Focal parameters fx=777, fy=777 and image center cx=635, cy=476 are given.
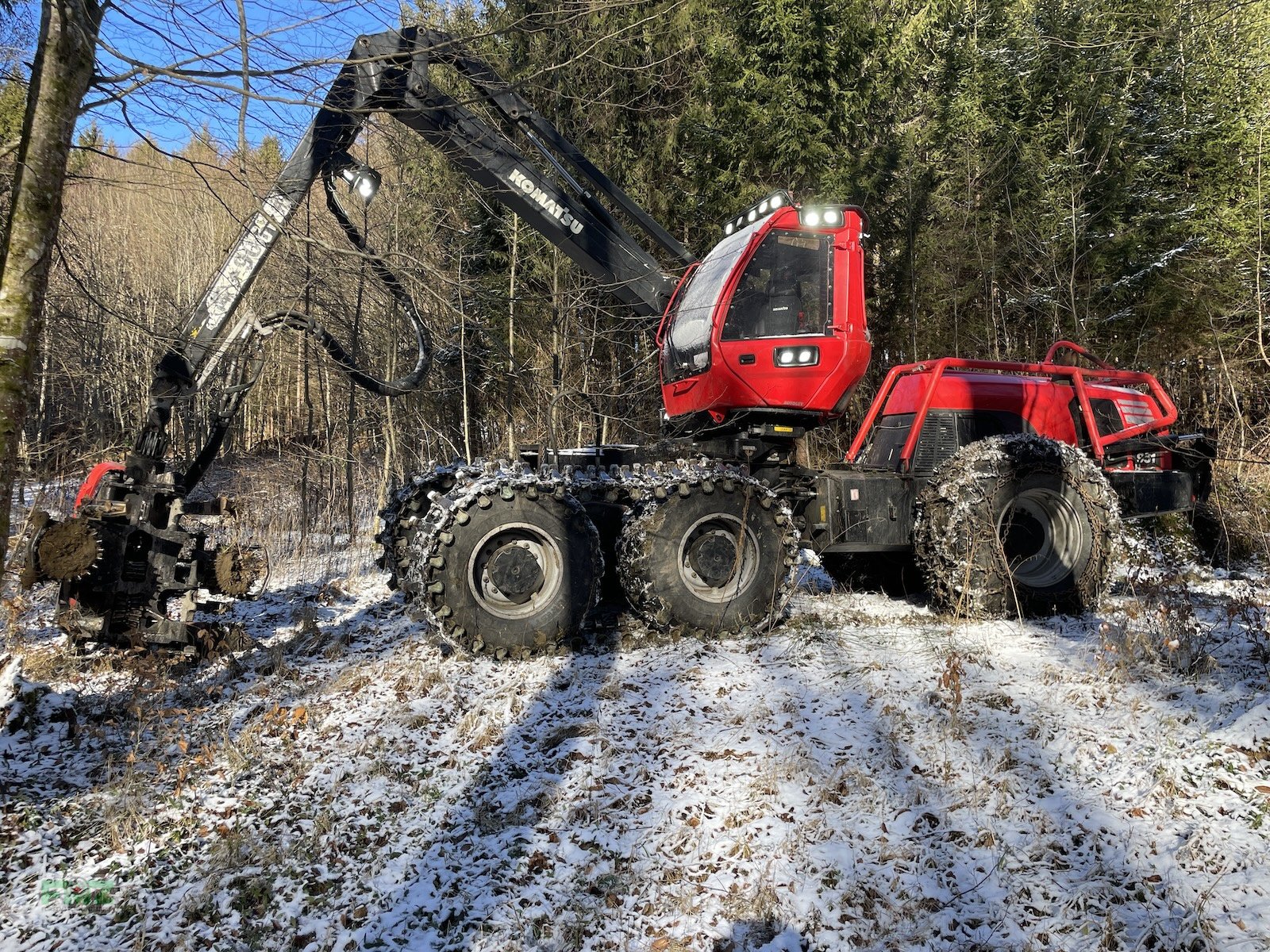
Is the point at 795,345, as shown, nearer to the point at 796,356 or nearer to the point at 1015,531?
the point at 796,356

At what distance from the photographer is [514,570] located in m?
4.97

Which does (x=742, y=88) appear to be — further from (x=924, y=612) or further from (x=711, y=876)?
(x=711, y=876)

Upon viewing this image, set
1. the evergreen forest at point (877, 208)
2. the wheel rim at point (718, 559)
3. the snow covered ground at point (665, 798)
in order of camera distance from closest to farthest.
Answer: the snow covered ground at point (665, 798), the wheel rim at point (718, 559), the evergreen forest at point (877, 208)

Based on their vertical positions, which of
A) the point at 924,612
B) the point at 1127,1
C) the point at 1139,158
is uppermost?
the point at 1127,1

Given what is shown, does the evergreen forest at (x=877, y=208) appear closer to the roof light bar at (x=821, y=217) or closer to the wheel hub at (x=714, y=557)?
the roof light bar at (x=821, y=217)

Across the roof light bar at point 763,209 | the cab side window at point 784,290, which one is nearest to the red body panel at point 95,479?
the cab side window at point 784,290

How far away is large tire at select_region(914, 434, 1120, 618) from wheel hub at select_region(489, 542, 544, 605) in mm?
2840

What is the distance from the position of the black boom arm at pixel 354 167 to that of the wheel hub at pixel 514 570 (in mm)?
1949

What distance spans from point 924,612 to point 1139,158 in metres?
11.9

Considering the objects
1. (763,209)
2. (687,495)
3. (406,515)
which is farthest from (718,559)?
(763,209)

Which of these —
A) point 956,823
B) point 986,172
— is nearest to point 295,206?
point 956,823

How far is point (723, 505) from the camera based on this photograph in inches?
207

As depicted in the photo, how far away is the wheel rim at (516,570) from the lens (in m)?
4.94

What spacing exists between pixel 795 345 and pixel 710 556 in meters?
1.69
